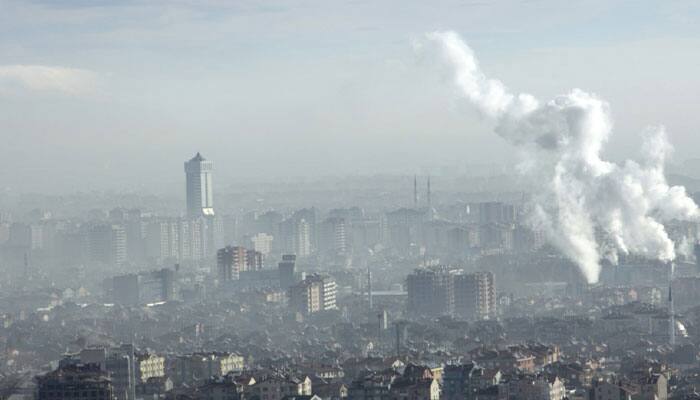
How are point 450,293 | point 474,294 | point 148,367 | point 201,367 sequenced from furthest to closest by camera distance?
point 450,293 → point 474,294 → point 201,367 → point 148,367

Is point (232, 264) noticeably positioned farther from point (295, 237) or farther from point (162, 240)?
point (162, 240)

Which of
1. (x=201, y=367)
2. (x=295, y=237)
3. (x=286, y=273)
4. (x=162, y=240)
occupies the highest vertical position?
(x=162, y=240)

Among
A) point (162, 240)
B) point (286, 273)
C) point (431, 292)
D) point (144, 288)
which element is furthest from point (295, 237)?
point (431, 292)

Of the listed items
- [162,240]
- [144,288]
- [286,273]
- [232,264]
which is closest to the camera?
[144,288]

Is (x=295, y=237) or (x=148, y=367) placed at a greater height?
(x=295, y=237)

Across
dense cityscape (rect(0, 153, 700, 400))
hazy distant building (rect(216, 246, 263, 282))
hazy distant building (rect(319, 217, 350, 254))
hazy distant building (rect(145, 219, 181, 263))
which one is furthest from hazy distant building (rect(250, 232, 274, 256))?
hazy distant building (rect(216, 246, 263, 282))

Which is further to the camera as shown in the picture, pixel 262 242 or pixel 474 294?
pixel 262 242

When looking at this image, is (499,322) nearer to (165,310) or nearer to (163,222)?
(165,310)

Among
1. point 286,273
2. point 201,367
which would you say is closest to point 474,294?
point 286,273
